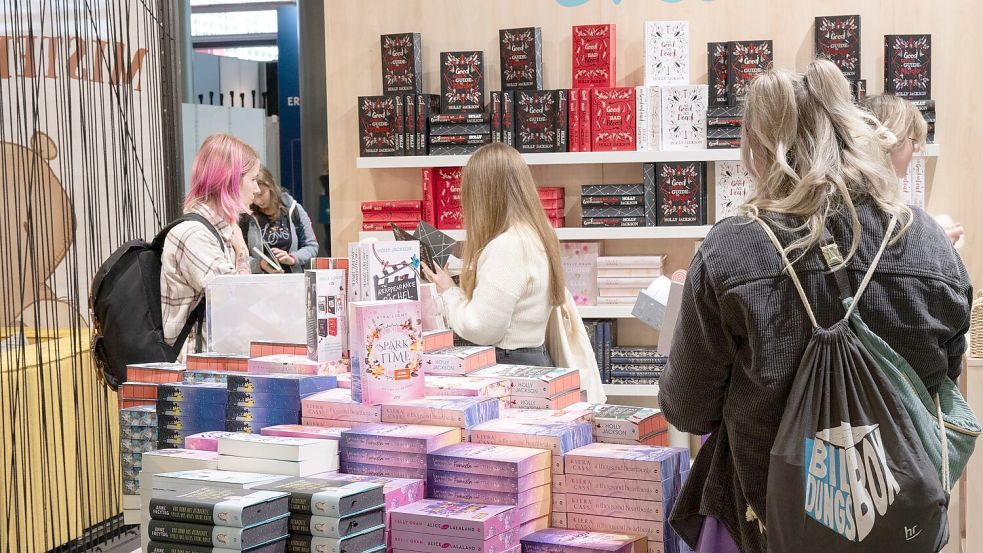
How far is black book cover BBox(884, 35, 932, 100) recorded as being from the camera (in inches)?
189

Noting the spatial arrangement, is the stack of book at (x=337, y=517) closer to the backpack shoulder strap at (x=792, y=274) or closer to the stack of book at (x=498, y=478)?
the stack of book at (x=498, y=478)

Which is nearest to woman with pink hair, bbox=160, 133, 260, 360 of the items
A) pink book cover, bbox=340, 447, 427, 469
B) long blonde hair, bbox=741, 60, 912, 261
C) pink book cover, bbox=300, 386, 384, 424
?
pink book cover, bbox=300, 386, 384, 424

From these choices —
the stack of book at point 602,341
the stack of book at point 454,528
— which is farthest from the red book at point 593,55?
the stack of book at point 454,528

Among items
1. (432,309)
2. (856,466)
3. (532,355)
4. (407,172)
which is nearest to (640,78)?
(407,172)

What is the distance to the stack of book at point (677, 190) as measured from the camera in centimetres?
492

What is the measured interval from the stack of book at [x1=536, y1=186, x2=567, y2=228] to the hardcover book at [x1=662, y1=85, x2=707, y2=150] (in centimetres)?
58

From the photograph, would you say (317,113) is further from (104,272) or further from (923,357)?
(923,357)

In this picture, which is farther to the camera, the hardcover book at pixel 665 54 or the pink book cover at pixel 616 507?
the hardcover book at pixel 665 54

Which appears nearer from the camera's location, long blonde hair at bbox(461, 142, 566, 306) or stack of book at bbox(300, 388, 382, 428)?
stack of book at bbox(300, 388, 382, 428)

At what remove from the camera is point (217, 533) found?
5.72ft

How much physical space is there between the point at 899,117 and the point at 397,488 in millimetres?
2386

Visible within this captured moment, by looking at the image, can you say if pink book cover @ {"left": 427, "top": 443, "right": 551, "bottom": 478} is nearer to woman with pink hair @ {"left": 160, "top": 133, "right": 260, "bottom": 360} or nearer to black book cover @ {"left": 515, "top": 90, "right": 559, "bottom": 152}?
woman with pink hair @ {"left": 160, "top": 133, "right": 260, "bottom": 360}

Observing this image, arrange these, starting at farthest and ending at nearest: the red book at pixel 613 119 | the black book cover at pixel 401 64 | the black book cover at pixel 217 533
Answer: the black book cover at pixel 401 64
the red book at pixel 613 119
the black book cover at pixel 217 533

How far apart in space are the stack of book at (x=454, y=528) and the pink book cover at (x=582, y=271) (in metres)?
3.25
